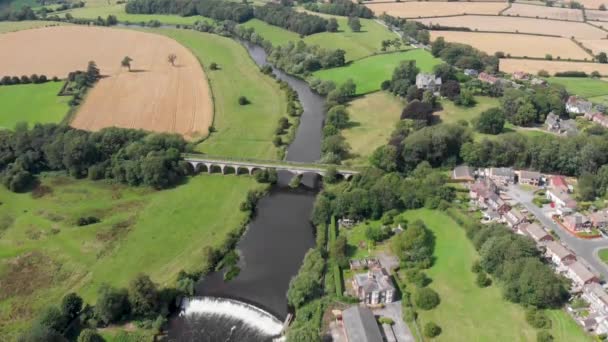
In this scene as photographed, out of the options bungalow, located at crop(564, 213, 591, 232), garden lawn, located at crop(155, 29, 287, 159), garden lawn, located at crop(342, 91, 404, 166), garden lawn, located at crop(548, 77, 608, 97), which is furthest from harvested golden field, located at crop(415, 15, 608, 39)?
bungalow, located at crop(564, 213, 591, 232)

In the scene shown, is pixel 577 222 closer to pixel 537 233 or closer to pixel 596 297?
pixel 537 233

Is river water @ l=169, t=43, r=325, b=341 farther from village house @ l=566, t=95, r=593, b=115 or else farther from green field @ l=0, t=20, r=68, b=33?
green field @ l=0, t=20, r=68, b=33

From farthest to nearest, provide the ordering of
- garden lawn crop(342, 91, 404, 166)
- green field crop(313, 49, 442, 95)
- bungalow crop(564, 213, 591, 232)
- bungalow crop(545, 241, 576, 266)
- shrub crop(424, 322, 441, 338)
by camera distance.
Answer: green field crop(313, 49, 442, 95), garden lawn crop(342, 91, 404, 166), bungalow crop(564, 213, 591, 232), bungalow crop(545, 241, 576, 266), shrub crop(424, 322, 441, 338)

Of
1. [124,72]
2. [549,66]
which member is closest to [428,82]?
[549,66]

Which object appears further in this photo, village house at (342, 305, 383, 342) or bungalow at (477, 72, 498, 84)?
bungalow at (477, 72, 498, 84)

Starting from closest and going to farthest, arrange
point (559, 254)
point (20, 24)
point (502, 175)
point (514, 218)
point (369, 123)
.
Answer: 1. point (559, 254)
2. point (514, 218)
3. point (502, 175)
4. point (369, 123)
5. point (20, 24)

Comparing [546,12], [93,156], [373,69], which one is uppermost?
[546,12]
